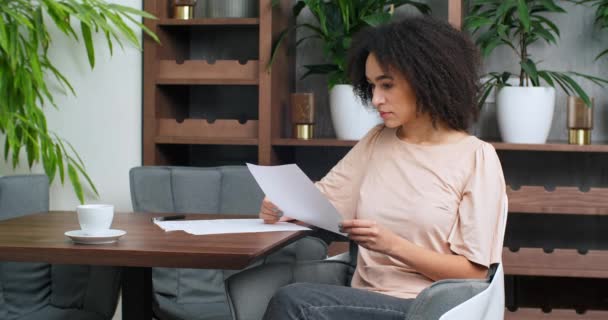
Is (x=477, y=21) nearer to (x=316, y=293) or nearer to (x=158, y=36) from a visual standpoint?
(x=158, y=36)

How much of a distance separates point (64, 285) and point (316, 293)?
922 mm

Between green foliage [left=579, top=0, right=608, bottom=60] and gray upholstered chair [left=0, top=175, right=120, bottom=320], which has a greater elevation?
green foliage [left=579, top=0, right=608, bottom=60]

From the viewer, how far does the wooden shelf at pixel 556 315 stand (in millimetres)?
2877

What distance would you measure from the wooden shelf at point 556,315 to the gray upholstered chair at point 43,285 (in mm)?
1457

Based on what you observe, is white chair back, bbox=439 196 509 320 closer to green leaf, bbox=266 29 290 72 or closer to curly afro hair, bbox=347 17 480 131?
curly afro hair, bbox=347 17 480 131

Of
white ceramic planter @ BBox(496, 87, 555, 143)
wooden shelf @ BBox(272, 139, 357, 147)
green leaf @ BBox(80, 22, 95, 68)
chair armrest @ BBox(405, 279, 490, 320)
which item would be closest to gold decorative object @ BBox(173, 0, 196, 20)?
green leaf @ BBox(80, 22, 95, 68)

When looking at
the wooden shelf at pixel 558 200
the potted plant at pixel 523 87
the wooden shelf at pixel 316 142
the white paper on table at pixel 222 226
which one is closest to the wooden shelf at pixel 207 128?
the wooden shelf at pixel 316 142

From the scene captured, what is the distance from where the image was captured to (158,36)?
10.2 ft

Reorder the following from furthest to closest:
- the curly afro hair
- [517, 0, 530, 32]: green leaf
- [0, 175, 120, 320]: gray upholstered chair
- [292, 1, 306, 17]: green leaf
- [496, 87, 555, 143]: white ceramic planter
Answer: [292, 1, 306, 17]: green leaf, [496, 87, 555, 143]: white ceramic planter, [517, 0, 530, 32]: green leaf, [0, 175, 120, 320]: gray upholstered chair, the curly afro hair

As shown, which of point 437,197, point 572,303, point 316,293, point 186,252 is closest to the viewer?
point 186,252

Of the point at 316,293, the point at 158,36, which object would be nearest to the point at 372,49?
the point at 316,293

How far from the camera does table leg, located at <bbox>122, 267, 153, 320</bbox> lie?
187 centimetres

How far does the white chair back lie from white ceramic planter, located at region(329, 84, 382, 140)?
1.32 metres

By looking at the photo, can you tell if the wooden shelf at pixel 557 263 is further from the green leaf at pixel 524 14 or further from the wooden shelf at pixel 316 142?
the green leaf at pixel 524 14
